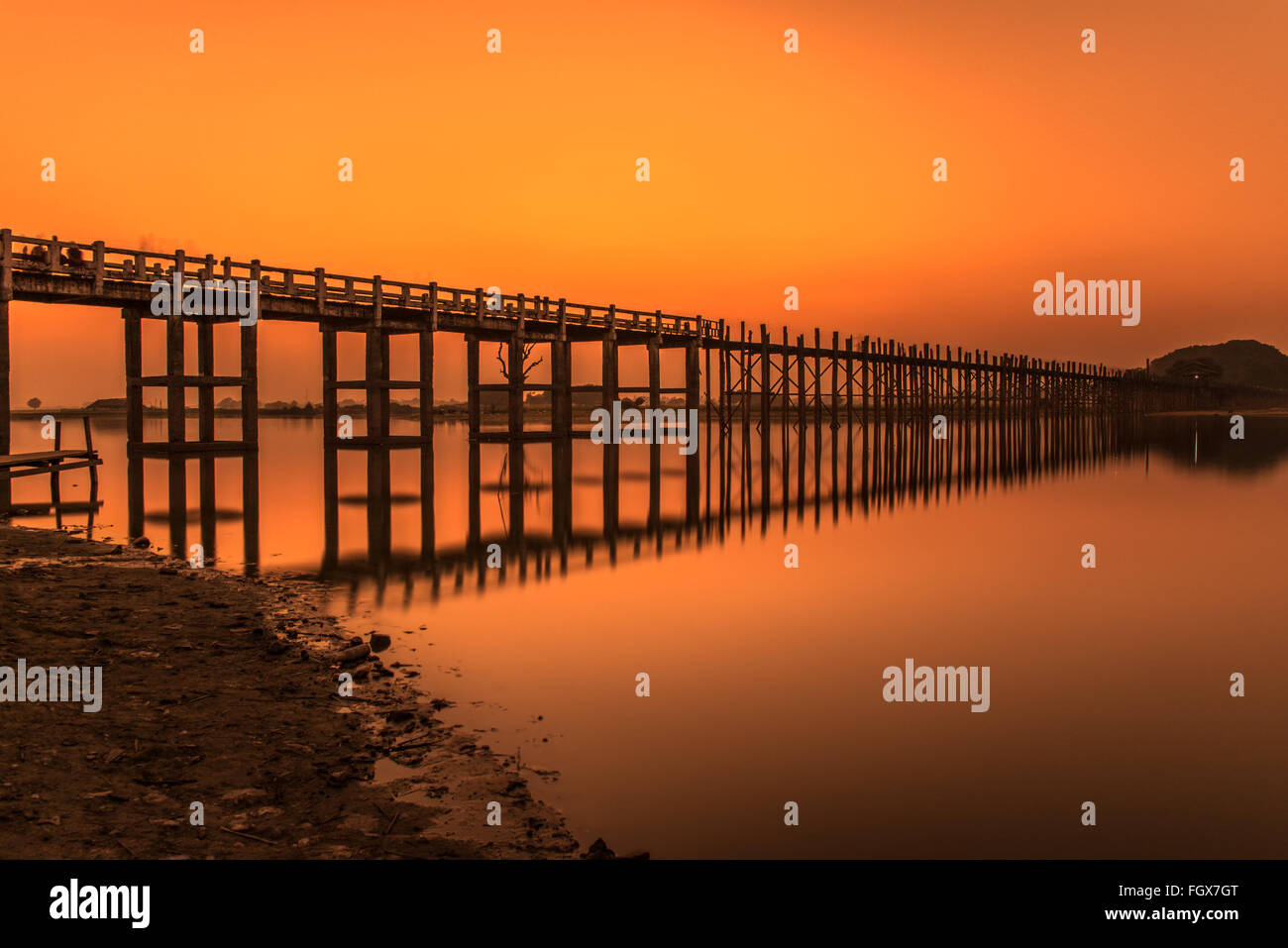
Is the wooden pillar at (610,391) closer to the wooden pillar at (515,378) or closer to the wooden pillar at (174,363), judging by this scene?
the wooden pillar at (515,378)

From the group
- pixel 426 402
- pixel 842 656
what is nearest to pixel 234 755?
pixel 842 656

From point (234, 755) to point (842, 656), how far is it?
21.2ft

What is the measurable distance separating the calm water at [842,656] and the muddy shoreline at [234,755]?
536 millimetres

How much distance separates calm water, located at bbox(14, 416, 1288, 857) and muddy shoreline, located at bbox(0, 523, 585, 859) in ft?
1.76

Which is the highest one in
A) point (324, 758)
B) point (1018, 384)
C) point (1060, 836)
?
point (1018, 384)

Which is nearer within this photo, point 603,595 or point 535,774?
point 535,774

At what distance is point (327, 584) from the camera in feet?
43.2

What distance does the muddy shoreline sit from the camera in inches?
195

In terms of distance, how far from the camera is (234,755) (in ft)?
20.1

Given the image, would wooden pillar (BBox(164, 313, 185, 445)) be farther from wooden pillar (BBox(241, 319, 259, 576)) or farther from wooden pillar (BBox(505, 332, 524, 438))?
wooden pillar (BBox(505, 332, 524, 438))

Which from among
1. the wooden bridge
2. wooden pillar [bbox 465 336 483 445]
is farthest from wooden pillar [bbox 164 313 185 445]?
wooden pillar [bbox 465 336 483 445]

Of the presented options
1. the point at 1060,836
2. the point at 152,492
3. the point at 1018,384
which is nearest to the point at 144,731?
the point at 1060,836
